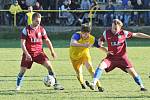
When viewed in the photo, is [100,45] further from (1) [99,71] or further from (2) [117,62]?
(1) [99,71]

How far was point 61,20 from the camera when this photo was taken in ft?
106

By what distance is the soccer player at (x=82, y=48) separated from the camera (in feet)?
42.3

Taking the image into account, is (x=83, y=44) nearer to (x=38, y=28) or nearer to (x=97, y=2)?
(x=38, y=28)

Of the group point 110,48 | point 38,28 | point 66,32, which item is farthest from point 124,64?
point 66,32

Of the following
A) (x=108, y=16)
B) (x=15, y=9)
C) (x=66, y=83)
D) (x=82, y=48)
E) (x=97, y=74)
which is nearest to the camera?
(x=97, y=74)

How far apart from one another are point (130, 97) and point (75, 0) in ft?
68.0

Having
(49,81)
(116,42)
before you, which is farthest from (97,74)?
(49,81)

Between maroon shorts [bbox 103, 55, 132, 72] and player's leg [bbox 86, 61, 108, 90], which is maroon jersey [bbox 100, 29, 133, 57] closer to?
maroon shorts [bbox 103, 55, 132, 72]

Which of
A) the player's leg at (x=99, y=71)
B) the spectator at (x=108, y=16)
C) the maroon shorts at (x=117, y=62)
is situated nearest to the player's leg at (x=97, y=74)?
the player's leg at (x=99, y=71)

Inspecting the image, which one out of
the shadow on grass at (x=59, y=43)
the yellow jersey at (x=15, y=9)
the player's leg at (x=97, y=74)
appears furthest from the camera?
the yellow jersey at (x=15, y=9)

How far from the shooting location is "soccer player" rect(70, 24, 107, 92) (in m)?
12.9

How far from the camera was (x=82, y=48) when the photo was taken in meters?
13.2

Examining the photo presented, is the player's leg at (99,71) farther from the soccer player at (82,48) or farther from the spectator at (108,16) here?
the spectator at (108,16)

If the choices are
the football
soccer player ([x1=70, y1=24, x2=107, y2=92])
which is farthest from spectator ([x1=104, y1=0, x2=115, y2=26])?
the football
